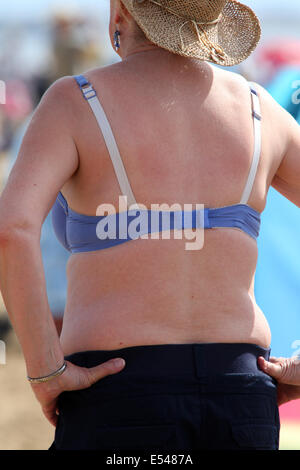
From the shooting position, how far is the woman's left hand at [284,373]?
185 cm

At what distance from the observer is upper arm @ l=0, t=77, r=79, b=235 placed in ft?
5.54

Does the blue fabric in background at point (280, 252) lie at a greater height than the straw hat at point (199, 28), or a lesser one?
lesser

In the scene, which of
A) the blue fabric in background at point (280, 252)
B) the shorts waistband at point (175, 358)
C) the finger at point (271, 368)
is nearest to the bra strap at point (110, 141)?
the shorts waistband at point (175, 358)

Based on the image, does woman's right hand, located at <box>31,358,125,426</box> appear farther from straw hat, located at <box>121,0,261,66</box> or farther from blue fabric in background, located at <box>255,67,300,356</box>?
blue fabric in background, located at <box>255,67,300,356</box>

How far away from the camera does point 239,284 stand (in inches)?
71.3

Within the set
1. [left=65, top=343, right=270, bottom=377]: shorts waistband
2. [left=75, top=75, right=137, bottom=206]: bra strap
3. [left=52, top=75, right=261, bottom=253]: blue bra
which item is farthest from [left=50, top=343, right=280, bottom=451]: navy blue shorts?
[left=75, top=75, right=137, bottom=206]: bra strap

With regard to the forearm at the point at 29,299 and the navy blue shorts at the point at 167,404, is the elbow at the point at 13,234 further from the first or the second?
the navy blue shorts at the point at 167,404

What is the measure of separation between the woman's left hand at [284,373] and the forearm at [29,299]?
53 cm

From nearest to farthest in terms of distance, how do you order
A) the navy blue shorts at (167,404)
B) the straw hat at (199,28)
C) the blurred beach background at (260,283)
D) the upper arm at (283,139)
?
the navy blue shorts at (167,404)
the straw hat at (199,28)
the upper arm at (283,139)
the blurred beach background at (260,283)

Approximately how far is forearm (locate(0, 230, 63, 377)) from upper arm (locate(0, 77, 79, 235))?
5 cm

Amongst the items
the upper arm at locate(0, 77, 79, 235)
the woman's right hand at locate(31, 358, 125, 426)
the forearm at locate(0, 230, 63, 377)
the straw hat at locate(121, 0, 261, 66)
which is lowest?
the woman's right hand at locate(31, 358, 125, 426)

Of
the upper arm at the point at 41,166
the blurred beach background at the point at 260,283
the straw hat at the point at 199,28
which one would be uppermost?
the straw hat at the point at 199,28

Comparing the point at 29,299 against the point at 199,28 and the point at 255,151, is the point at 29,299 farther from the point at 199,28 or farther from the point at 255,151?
the point at 199,28
